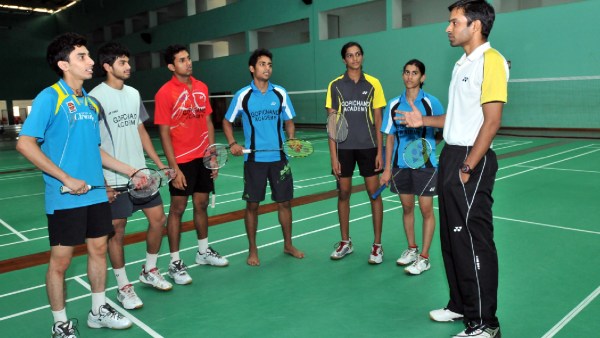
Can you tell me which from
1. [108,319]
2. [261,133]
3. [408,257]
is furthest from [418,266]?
[108,319]

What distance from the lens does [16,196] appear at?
29.6ft

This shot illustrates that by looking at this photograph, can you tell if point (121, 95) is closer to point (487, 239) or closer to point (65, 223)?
point (65, 223)

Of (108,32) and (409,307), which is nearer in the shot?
(409,307)

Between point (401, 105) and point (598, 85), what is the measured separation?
12765 millimetres

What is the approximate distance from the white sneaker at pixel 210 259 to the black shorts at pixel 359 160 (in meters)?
1.39

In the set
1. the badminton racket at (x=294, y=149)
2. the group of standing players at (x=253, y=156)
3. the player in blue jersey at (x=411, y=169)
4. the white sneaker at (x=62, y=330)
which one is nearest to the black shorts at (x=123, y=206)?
the group of standing players at (x=253, y=156)

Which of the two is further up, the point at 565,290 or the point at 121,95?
the point at 121,95

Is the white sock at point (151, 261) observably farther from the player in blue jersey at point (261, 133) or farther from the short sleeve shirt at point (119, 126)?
the player in blue jersey at point (261, 133)

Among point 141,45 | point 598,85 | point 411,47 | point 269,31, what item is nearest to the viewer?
point 598,85

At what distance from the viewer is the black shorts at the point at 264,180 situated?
4.70 m

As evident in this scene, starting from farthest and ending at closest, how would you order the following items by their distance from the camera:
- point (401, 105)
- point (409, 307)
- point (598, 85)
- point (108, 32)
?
point (108, 32), point (598, 85), point (401, 105), point (409, 307)

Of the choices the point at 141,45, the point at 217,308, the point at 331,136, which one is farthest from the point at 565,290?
the point at 141,45

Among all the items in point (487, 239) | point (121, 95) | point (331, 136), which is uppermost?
point (121, 95)

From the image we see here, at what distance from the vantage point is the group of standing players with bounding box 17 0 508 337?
284 cm
